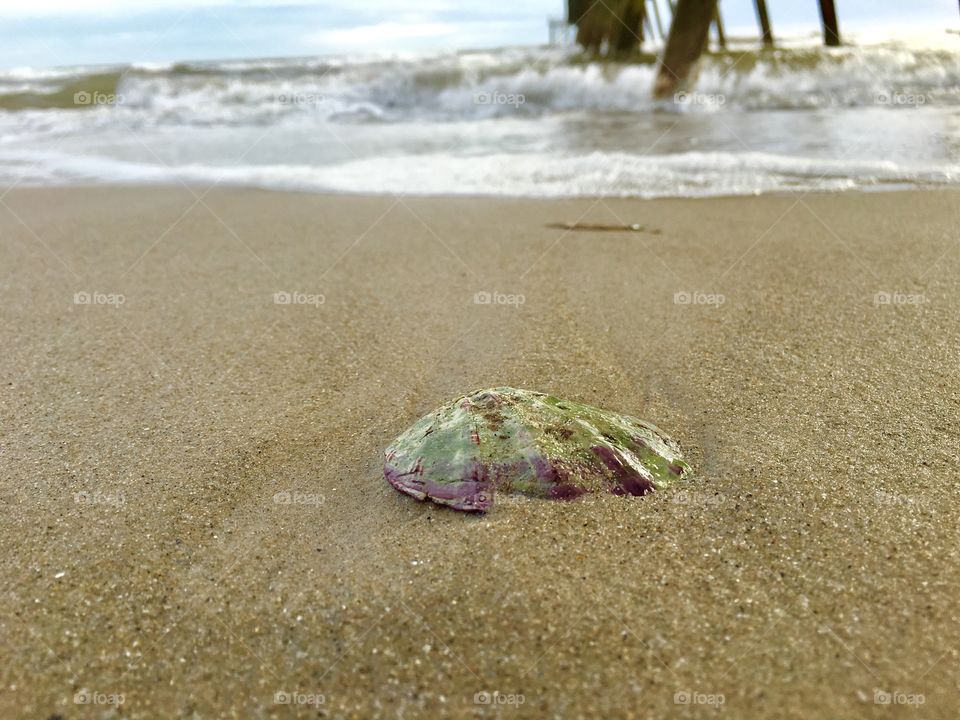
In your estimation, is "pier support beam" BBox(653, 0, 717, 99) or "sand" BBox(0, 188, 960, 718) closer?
"sand" BBox(0, 188, 960, 718)

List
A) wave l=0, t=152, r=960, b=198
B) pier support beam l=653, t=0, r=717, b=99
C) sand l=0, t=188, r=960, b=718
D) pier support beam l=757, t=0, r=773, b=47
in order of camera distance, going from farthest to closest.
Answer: pier support beam l=757, t=0, r=773, b=47
pier support beam l=653, t=0, r=717, b=99
wave l=0, t=152, r=960, b=198
sand l=0, t=188, r=960, b=718

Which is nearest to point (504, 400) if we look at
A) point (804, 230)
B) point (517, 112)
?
point (804, 230)

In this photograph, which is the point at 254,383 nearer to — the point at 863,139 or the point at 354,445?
the point at 354,445

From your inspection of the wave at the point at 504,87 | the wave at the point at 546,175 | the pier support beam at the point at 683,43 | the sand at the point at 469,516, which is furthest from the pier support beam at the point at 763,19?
the sand at the point at 469,516

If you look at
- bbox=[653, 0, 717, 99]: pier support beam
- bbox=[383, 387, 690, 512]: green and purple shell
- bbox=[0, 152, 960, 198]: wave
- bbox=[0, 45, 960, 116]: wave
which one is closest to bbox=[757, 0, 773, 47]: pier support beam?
bbox=[0, 45, 960, 116]: wave

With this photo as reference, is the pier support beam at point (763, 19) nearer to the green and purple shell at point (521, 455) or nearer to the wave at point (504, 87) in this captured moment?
the wave at point (504, 87)

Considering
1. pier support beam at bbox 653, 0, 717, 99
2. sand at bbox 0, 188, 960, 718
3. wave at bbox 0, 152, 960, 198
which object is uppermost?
pier support beam at bbox 653, 0, 717, 99

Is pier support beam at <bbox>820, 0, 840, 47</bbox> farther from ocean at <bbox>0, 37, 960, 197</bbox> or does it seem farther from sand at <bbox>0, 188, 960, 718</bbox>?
sand at <bbox>0, 188, 960, 718</bbox>
